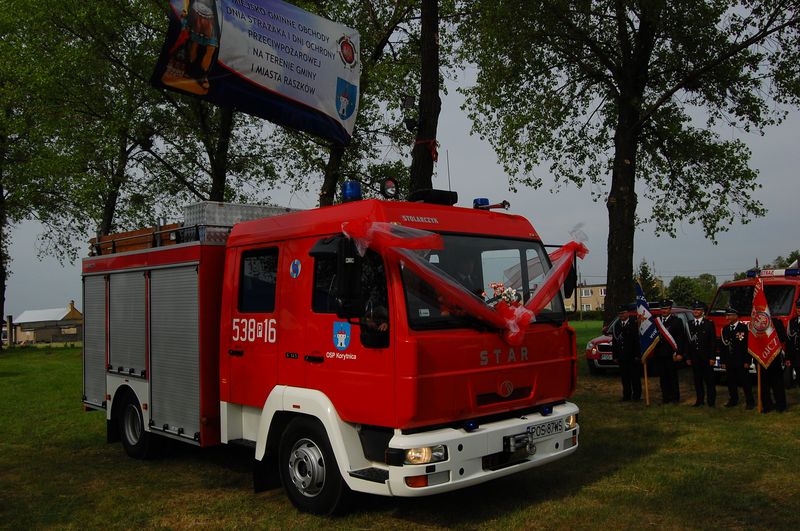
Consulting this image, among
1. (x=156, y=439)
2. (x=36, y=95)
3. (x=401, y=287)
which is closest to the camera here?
(x=401, y=287)

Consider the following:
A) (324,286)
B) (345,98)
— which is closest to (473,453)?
(324,286)

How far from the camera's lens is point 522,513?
5.93 m

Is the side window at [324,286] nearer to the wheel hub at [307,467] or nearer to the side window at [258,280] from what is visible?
the side window at [258,280]

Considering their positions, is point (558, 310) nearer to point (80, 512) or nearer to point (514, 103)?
point (80, 512)

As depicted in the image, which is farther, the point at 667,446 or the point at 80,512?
the point at 667,446

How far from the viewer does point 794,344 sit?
12.6m

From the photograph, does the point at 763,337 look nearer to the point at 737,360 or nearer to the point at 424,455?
the point at 737,360

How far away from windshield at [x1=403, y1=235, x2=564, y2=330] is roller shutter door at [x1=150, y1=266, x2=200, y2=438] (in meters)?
2.85

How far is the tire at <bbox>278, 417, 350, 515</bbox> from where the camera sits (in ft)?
18.9

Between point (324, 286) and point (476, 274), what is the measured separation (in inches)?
50.6

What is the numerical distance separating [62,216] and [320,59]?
26.2 meters

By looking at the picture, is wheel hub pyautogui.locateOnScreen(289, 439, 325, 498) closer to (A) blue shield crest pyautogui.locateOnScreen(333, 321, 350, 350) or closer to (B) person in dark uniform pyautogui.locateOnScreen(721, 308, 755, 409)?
(A) blue shield crest pyautogui.locateOnScreen(333, 321, 350, 350)

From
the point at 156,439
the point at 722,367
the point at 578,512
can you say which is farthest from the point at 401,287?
the point at 722,367

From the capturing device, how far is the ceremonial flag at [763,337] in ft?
35.0
